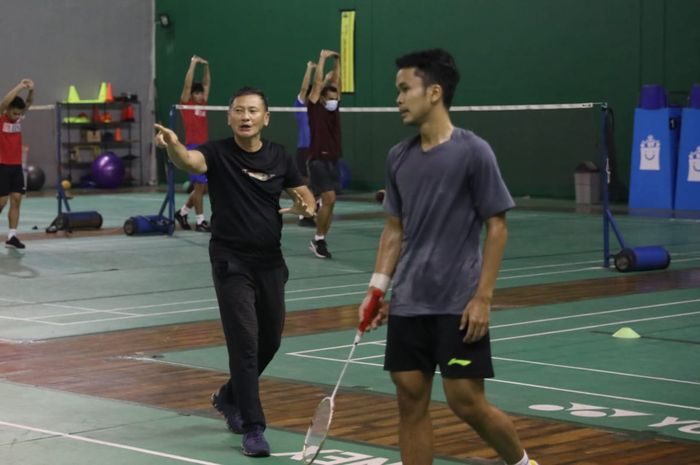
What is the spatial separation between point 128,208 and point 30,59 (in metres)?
7.48

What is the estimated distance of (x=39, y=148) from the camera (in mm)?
31719

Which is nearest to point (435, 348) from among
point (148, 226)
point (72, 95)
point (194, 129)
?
point (148, 226)

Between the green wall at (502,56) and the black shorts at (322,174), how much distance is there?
9676 mm

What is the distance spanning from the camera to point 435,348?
5496 mm

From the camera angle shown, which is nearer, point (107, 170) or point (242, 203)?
point (242, 203)

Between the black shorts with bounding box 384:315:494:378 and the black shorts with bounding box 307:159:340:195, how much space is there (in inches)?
451

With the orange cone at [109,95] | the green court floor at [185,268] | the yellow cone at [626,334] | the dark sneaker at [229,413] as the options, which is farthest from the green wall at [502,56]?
the dark sneaker at [229,413]

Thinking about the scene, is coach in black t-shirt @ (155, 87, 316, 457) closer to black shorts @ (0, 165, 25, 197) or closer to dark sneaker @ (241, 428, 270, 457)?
dark sneaker @ (241, 428, 270, 457)

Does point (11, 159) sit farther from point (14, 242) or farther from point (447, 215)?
point (447, 215)

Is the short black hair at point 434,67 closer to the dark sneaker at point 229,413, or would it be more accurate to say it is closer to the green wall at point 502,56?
the dark sneaker at point 229,413

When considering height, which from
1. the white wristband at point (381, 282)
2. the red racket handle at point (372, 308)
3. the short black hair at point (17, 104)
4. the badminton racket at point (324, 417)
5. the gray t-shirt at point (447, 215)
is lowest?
the badminton racket at point (324, 417)

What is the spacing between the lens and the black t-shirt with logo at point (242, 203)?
7312 millimetres

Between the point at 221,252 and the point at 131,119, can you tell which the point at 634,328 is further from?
the point at 131,119

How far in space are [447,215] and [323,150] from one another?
464 inches
